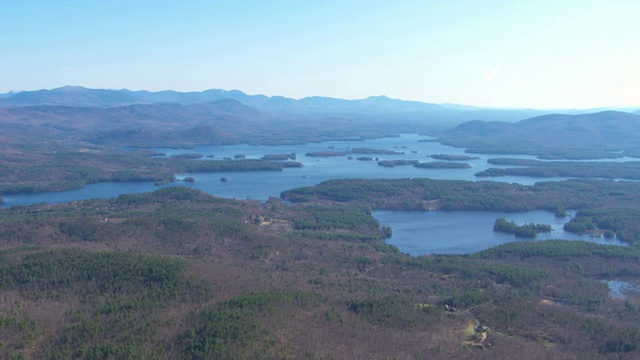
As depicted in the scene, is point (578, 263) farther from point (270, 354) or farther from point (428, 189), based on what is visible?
point (428, 189)

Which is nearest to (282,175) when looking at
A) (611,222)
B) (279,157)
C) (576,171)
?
(279,157)

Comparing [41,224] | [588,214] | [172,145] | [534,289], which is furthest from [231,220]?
[172,145]

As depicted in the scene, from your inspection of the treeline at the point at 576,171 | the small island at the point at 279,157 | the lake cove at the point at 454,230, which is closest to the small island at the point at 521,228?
the lake cove at the point at 454,230

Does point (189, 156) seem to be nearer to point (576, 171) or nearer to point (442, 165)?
point (442, 165)

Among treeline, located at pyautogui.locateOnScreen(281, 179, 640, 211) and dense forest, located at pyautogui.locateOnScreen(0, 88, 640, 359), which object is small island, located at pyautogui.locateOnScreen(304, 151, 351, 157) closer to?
treeline, located at pyautogui.locateOnScreen(281, 179, 640, 211)

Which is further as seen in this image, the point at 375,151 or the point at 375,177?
the point at 375,151

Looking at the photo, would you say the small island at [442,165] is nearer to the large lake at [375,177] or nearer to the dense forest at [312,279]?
the large lake at [375,177]
